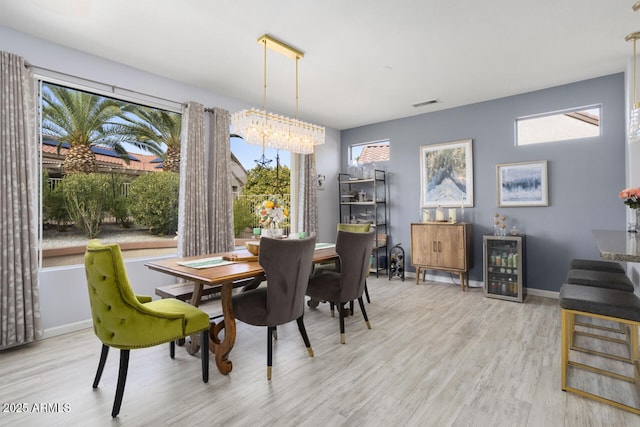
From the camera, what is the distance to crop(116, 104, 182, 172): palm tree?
11.8 ft

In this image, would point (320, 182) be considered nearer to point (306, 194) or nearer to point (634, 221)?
point (306, 194)

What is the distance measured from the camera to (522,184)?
4.26m

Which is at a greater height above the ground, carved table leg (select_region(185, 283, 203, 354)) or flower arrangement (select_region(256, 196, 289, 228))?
flower arrangement (select_region(256, 196, 289, 228))

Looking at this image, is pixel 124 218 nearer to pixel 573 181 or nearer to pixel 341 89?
pixel 341 89

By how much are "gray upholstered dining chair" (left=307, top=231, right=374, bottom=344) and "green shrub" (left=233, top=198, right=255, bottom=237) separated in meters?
2.05

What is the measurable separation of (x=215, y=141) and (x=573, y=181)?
4.57 metres

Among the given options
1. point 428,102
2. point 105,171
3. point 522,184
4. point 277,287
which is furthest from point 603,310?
point 105,171

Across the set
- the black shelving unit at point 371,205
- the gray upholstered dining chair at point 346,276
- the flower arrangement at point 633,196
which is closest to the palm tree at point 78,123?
the gray upholstered dining chair at point 346,276

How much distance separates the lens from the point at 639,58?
3150 mm

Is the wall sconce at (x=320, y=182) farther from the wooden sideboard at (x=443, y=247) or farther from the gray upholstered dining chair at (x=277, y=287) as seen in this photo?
the gray upholstered dining chair at (x=277, y=287)

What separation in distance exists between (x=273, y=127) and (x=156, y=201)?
1.90 metres

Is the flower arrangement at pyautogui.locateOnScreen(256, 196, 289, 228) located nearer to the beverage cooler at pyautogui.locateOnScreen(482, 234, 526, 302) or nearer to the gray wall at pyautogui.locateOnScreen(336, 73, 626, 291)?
the beverage cooler at pyautogui.locateOnScreen(482, 234, 526, 302)

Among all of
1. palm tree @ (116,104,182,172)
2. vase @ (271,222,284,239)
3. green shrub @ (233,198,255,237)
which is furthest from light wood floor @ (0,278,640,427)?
palm tree @ (116,104,182,172)

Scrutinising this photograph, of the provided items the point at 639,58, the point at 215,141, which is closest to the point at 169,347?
the point at 215,141
